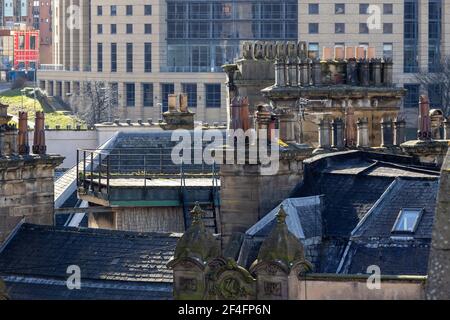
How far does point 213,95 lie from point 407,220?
489ft

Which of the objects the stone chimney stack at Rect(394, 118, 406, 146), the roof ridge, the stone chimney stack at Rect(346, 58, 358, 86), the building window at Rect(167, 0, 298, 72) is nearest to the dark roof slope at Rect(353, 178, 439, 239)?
the roof ridge

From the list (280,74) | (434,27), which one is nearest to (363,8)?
(434,27)

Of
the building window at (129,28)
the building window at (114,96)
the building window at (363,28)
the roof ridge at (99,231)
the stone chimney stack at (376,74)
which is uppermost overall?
the building window at (129,28)

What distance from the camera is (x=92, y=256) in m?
50.8

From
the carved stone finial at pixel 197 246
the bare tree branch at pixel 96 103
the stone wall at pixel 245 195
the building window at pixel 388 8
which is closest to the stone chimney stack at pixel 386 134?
the stone wall at pixel 245 195

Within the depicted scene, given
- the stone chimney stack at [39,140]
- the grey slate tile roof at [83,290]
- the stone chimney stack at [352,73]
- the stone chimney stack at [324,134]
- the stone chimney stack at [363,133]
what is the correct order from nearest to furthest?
1. the grey slate tile roof at [83,290]
2. the stone chimney stack at [39,140]
3. the stone chimney stack at [324,134]
4. the stone chimney stack at [363,133]
5. the stone chimney stack at [352,73]

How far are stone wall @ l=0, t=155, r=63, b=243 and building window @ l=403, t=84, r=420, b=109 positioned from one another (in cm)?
11861

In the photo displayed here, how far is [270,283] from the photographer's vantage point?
41.1 meters

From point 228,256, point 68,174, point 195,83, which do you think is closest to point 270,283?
point 228,256

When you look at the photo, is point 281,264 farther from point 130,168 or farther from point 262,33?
point 262,33

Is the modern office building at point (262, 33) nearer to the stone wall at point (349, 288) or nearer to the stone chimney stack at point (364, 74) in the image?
the stone chimney stack at point (364, 74)

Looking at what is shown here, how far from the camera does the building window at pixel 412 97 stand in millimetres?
175038

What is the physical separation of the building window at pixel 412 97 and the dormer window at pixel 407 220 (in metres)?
126
